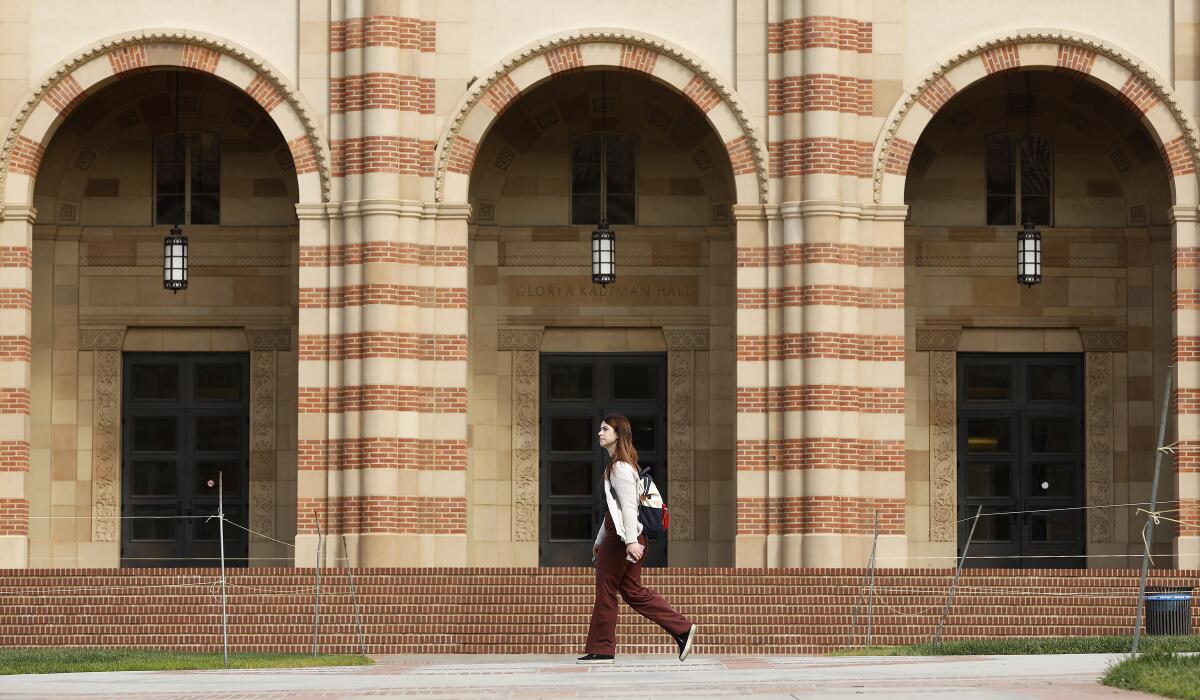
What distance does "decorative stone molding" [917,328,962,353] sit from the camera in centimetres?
2870

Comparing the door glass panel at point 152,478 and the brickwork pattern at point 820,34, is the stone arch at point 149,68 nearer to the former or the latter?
the door glass panel at point 152,478

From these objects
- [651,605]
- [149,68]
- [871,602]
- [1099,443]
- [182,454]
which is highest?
[149,68]

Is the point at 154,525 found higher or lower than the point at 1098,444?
lower

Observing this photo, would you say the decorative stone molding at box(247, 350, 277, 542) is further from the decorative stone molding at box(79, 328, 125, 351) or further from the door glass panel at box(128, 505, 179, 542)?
the decorative stone molding at box(79, 328, 125, 351)

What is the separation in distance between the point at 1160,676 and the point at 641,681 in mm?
3316

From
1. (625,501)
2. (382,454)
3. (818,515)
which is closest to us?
(625,501)

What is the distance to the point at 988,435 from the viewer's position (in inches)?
1133

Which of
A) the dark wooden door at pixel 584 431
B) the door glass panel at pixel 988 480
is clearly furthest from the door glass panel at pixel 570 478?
the door glass panel at pixel 988 480

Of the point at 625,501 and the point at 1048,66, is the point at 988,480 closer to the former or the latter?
the point at 1048,66

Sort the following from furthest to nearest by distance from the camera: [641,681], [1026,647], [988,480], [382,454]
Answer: [988,480], [382,454], [1026,647], [641,681]

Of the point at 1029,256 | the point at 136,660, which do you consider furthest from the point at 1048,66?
the point at 136,660

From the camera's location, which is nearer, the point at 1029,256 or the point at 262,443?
the point at 1029,256

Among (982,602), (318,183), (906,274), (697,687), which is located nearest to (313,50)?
(318,183)

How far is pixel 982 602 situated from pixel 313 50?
10.7m
